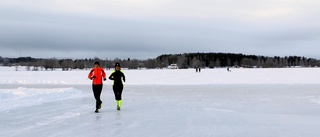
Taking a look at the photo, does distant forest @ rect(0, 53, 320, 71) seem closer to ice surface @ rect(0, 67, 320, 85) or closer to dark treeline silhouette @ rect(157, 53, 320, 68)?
dark treeline silhouette @ rect(157, 53, 320, 68)

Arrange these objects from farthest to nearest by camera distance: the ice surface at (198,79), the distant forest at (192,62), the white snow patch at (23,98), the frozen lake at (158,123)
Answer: the distant forest at (192,62) → the ice surface at (198,79) → the white snow patch at (23,98) → the frozen lake at (158,123)

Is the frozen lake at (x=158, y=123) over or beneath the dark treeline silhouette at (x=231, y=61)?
beneath

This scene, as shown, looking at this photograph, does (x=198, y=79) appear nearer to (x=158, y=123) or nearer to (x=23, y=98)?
(x=23, y=98)

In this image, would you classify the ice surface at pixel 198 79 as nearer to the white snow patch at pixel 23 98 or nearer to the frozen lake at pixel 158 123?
the white snow patch at pixel 23 98

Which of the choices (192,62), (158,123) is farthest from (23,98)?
(192,62)

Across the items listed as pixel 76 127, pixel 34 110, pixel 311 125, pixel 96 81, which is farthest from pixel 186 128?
pixel 34 110

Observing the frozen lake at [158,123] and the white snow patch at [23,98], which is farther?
the white snow patch at [23,98]

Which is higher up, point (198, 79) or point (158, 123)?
point (158, 123)

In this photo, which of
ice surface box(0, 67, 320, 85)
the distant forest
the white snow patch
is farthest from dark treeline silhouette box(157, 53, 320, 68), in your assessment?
the white snow patch

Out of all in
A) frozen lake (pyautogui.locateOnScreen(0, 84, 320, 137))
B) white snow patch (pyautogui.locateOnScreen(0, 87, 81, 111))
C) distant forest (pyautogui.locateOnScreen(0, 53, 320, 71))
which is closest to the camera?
frozen lake (pyautogui.locateOnScreen(0, 84, 320, 137))

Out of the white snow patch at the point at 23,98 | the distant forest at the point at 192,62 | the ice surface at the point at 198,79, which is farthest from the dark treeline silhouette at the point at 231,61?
the white snow patch at the point at 23,98

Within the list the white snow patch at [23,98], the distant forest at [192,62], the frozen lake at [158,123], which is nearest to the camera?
the frozen lake at [158,123]

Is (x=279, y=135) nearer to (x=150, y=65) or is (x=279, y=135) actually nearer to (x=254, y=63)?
(x=150, y=65)

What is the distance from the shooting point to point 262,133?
565 cm
